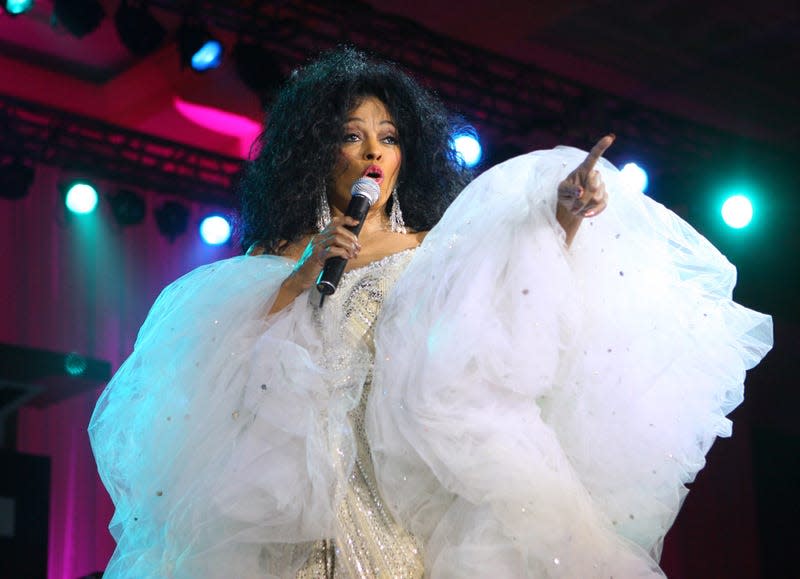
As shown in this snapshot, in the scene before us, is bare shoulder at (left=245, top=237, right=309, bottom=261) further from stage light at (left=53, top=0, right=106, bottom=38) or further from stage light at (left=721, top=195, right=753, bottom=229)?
stage light at (left=721, top=195, right=753, bottom=229)

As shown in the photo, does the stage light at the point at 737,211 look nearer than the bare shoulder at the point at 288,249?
No

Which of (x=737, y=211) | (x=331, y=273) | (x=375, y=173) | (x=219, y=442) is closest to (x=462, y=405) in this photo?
(x=331, y=273)

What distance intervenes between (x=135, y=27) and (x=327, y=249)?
9.56 feet

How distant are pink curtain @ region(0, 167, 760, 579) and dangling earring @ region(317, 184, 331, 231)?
9.94 ft

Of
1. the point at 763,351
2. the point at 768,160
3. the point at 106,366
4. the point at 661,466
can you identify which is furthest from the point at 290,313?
the point at 768,160

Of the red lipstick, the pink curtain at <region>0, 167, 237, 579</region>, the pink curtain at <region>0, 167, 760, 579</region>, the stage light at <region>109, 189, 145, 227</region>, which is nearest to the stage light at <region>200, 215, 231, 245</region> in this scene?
the pink curtain at <region>0, 167, 760, 579</region>

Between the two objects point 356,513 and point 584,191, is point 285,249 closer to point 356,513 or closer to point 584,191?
point 356,513

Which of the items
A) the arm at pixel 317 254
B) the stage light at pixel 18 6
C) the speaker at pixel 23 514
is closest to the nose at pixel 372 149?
the arm at pixel 317 254

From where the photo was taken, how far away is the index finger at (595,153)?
170 centimetres

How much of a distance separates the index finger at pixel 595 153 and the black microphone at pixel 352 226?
0.44 metres

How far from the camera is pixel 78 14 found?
4.36m

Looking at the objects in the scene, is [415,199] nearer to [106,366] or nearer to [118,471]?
[118,471]

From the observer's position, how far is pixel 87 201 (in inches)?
211

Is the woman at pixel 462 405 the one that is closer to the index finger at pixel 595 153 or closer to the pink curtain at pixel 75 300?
the index finger at pixel 595 153
